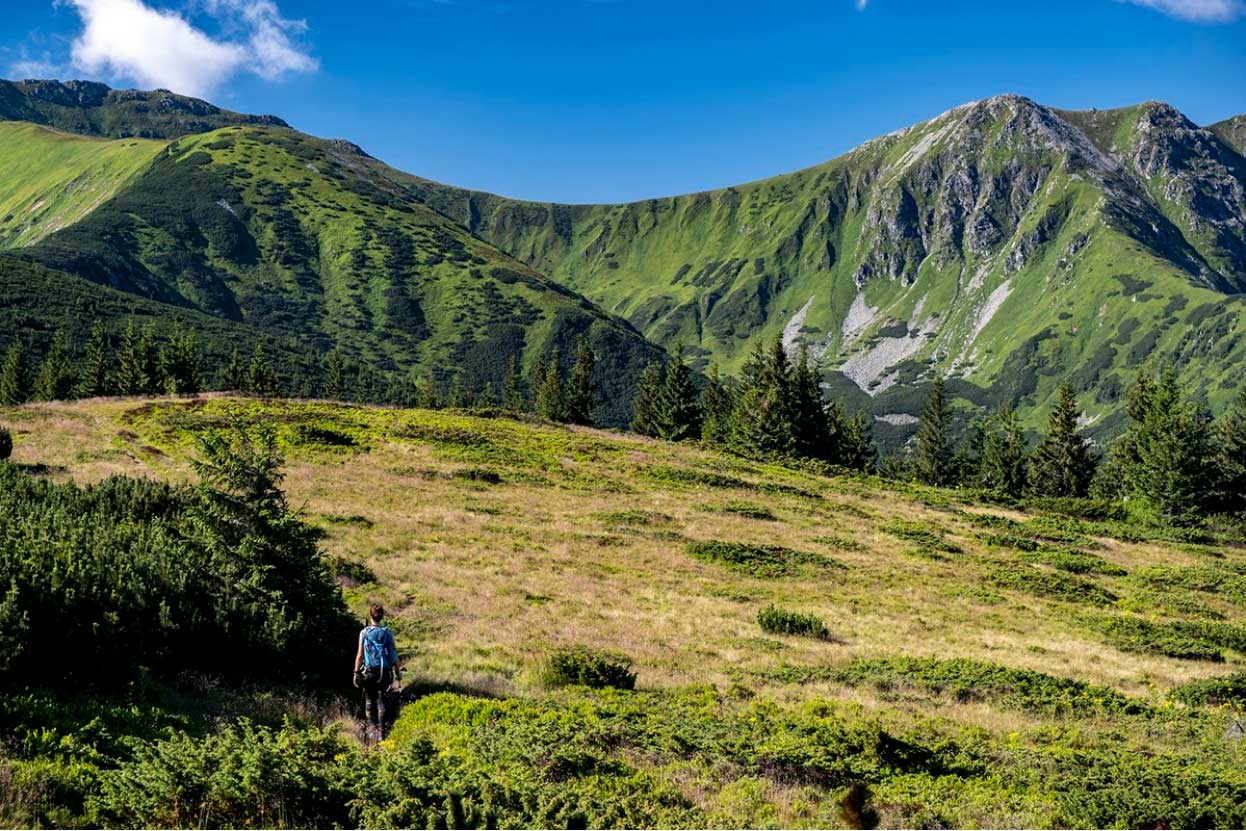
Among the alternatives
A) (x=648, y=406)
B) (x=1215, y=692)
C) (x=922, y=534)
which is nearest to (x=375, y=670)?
(x=1215, y=692)

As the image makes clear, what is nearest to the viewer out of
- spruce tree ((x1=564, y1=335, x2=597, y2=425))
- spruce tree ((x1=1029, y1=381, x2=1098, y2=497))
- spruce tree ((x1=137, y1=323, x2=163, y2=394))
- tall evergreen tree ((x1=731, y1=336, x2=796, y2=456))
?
tall evergreen tree ((x1=731, y1=336, x2=796, y2=456))

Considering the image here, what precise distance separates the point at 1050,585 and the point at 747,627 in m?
20.0

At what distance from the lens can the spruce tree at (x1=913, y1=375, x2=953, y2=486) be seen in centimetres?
11462

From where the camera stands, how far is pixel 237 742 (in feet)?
27.7

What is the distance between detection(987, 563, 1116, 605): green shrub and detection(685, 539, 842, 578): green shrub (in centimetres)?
827

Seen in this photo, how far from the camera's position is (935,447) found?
385 ft

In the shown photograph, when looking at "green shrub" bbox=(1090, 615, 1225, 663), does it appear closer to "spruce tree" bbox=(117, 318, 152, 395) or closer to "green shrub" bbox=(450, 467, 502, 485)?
"green shrub" bbox=(450, 467, 502, 485)

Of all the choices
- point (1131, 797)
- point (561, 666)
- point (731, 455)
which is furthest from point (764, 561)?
point (731, 455)

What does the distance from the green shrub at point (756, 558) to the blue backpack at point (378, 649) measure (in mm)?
23699

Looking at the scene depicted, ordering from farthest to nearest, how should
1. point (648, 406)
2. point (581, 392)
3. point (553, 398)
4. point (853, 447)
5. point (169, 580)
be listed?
point (648, 406) < point (553, 398) < point (581, 392) < point (853, 447) < point (169, 580)

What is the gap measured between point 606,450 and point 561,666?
4663 cm

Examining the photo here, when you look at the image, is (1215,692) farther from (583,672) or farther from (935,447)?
(935,447)

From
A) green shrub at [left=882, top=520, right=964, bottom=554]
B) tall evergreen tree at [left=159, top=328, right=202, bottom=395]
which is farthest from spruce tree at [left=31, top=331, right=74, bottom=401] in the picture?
green shrub at [left=882, top=520, right=964, bottom=554]

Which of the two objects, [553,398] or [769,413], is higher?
[769,413]
